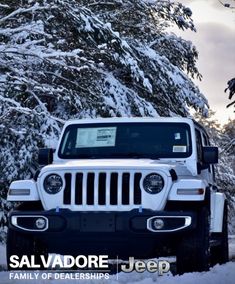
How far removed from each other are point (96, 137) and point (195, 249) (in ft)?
7.74

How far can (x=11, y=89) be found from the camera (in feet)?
58.2

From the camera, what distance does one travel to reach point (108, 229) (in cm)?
792

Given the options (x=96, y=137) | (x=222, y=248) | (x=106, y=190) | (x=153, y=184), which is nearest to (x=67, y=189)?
(x=106, y=190)

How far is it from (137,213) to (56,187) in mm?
994

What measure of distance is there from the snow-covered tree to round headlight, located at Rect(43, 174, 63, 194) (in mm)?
5891

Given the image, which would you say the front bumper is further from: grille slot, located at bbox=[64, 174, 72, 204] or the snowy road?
the snowy road

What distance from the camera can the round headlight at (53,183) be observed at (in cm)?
830

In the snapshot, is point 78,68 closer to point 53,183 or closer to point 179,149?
point 179,149

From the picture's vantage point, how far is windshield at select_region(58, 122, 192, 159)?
946cm

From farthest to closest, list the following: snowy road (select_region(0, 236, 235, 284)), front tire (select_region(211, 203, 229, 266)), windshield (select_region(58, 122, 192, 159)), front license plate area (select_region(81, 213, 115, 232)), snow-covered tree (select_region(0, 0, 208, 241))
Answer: snow-covered tree (select_region(0, 0, 208, 241)) < front tire (select_region(211, 203, 229, 266)) < windshield (select_region(58, 122, 192, 159)) < front license plate area (select_region(81, 213, 115, 232)) < snowy road (select_region(0, 236, 235, 284))

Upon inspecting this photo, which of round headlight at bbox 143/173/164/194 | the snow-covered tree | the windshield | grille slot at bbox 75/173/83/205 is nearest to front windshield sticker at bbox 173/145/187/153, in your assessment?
the windshield

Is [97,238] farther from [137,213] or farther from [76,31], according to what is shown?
[76,31]

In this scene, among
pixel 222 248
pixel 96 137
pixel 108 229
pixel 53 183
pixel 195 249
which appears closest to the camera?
pixel 108 229

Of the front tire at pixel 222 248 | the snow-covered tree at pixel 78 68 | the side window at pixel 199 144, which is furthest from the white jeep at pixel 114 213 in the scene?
the snow-covered tree at pixel 78 68
